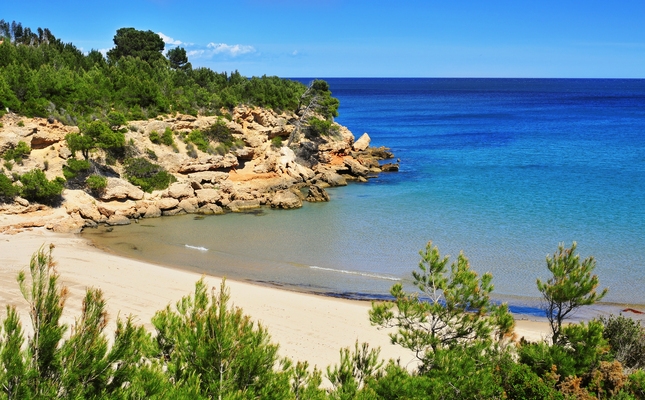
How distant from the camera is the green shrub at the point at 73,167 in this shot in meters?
29.6

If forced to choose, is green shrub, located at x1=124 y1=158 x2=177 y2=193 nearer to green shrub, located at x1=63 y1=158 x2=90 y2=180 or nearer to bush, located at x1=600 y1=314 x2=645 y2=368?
green shrub, located at x1=63 y1=158 x2=90 y2=180

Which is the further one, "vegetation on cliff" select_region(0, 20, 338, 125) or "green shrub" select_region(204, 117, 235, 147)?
"green shrub" select_region(204, 117, 235, 147)

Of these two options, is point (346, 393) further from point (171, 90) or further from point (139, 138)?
point (171, 90)

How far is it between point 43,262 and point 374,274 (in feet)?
53.2

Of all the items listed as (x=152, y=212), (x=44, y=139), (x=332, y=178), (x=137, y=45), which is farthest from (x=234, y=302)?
(x=137, y=45)

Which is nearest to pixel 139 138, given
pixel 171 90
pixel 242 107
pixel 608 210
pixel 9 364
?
pixel 171 90

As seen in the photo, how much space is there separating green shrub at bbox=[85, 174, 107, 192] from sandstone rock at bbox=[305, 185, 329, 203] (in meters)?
11.6

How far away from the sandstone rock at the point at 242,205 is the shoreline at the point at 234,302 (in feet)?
29.7

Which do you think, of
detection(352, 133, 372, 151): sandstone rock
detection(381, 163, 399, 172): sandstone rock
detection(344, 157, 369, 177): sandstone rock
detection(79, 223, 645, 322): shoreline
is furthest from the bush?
detection(352, 133, 372, 151): sandstone rock

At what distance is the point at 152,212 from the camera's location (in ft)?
97.8

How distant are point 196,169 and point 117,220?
726cm

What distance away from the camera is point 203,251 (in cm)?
2502

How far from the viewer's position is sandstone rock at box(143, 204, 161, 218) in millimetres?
29688

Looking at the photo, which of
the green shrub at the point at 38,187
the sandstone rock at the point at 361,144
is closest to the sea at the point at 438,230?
the green shrub at the point at 38,187
